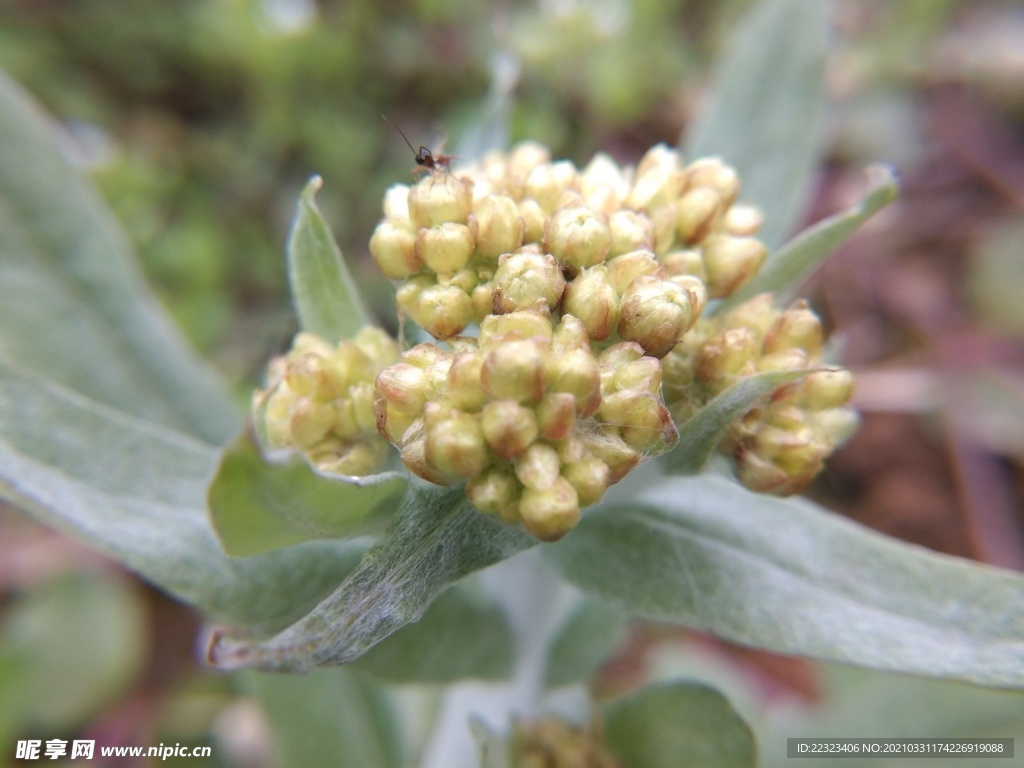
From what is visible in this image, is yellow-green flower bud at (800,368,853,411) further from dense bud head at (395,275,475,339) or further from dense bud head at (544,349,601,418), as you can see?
dense bud head at (395,275,475,339)

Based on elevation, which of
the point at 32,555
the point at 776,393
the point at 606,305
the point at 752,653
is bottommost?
the point at 752,653

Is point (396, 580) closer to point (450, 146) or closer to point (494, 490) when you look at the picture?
point (494, 490)

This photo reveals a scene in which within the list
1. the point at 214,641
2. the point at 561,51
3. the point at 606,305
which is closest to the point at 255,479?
the point at 214,641

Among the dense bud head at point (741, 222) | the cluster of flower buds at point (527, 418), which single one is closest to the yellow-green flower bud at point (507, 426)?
the cluster of flower buds at point (527, 418)

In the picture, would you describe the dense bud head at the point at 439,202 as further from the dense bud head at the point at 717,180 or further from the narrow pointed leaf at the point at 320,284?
the dense bud head at the point at 717,180

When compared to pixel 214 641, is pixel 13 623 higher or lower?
Answer: higher

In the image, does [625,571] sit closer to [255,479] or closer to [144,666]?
[255,479]

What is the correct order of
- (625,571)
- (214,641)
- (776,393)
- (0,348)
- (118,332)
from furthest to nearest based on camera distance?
(118,332) < (0,348) < (625,571) < (776,393) < (214,641)
